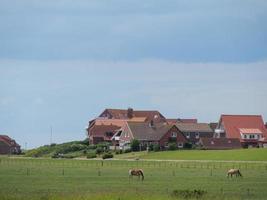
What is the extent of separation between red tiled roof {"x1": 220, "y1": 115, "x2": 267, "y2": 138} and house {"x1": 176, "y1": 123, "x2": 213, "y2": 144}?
661 centimetres

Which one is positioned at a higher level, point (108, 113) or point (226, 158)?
point (108, 113)

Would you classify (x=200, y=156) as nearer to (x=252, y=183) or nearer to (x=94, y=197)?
(x=252, y=183)

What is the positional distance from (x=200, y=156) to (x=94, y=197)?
76.8 metres

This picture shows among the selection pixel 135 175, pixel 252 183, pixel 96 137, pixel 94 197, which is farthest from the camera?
A: pixel 96 137

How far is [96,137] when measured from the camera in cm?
16275

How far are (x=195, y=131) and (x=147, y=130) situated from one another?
16681 millimetres

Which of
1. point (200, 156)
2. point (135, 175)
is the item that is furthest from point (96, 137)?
point (135, 175)

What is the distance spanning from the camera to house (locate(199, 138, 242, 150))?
137 m

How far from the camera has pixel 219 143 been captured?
140 meters

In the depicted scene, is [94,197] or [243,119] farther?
[243,119]

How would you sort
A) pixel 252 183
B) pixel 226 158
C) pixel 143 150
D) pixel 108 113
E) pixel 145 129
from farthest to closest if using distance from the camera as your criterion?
pixel 108 113, pixel 145 129, pixel 143 150, pixel 226 158, pixel 252 183

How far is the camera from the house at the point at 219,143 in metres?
137

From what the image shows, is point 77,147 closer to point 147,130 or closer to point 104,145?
point 104,145

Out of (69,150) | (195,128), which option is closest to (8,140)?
(69,150)
